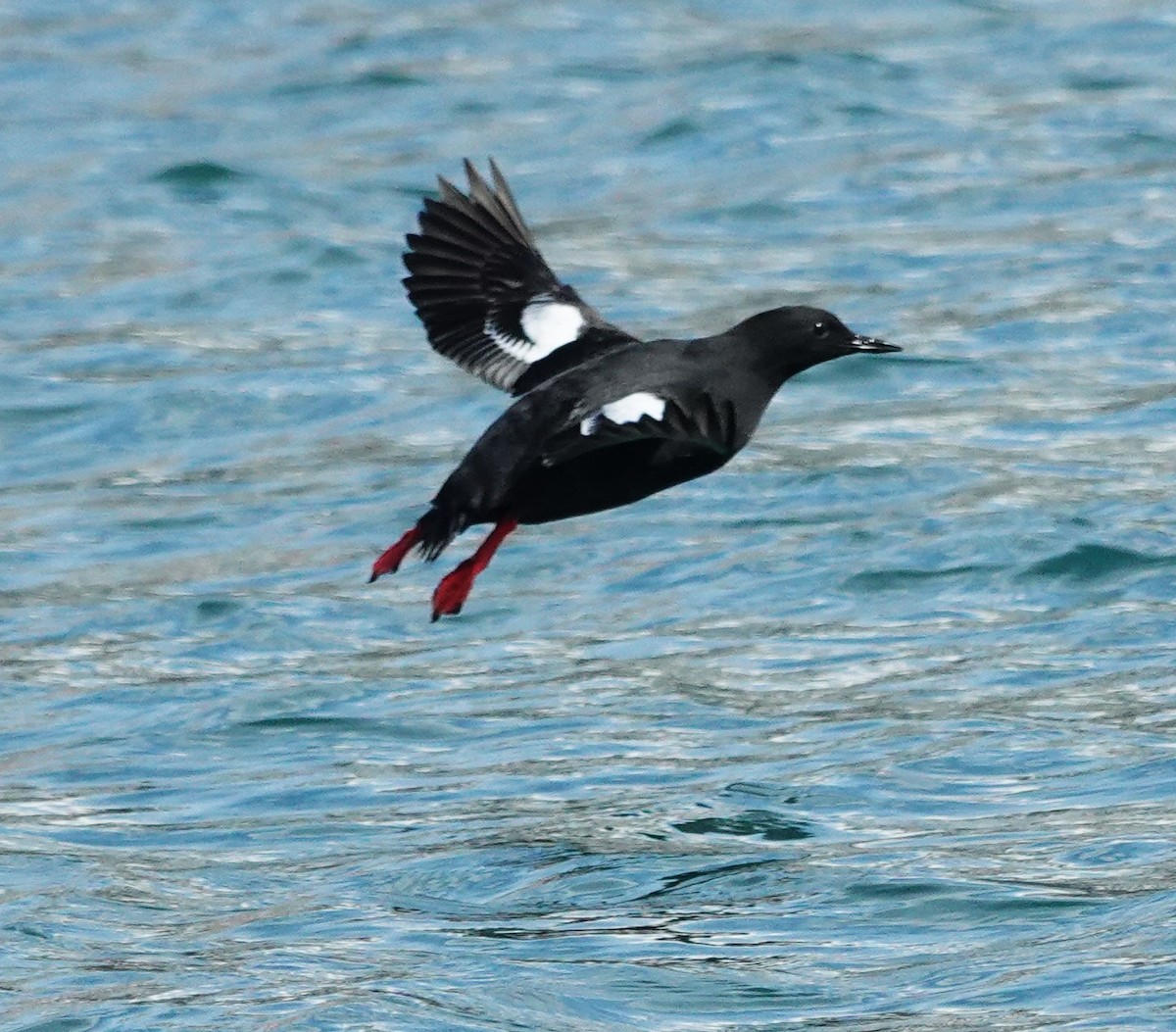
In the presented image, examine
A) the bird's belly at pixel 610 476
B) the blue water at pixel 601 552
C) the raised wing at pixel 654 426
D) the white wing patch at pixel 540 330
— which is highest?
the white wing patch at pixel 540 330

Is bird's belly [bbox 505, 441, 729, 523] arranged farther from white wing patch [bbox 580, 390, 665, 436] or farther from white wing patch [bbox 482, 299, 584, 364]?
white wing patch [bbox 482, 299, 584, 364]

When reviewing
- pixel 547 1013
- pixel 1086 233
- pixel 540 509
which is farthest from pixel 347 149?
pixel 547 1013

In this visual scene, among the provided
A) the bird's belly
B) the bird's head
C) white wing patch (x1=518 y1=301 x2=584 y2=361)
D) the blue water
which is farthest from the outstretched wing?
the blue water

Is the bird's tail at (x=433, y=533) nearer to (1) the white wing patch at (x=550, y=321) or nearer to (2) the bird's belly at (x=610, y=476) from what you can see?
(2) the bird's belly at (x=610, y=476)

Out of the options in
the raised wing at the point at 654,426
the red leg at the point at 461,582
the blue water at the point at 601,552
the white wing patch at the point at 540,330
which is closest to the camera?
the raised wing at the point at 654,426

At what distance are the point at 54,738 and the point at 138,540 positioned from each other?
1.97m

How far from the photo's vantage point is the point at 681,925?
653cm

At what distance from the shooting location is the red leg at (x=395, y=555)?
674cm

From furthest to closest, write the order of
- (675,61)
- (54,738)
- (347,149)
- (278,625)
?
1. (675,61)
2. (347,149)
3. (278,625)
4. (54,738)

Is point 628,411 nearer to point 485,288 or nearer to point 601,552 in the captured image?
point 485,288

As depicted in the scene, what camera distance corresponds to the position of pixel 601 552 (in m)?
10.1

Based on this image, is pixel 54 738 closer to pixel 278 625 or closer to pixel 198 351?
pixel 278 625

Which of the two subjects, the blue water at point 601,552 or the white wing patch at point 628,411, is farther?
the blue water at point 601,552

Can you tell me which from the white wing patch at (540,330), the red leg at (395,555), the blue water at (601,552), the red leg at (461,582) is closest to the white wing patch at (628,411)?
the red leg at (395,555)
